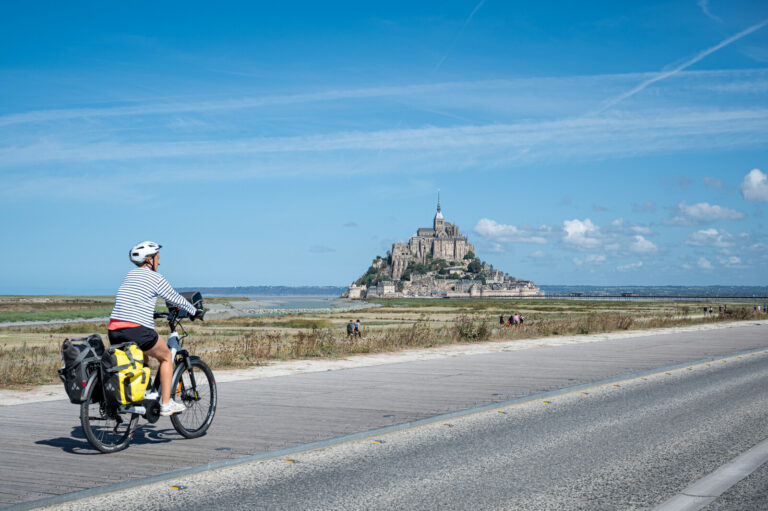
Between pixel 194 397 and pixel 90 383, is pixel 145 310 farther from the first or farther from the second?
pixel 194 397

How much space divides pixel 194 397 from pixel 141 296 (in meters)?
1.38

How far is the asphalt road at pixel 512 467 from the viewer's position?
5555 mm

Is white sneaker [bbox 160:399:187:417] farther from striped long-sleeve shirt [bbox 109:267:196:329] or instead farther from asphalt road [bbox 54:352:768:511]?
asphalt road [bbox 54:352:768:511]

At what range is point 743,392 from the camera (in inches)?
466

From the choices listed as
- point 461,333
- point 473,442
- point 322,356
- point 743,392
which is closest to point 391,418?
point 473,442

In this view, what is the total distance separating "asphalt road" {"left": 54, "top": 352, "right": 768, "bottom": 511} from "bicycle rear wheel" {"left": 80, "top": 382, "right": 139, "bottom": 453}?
3.78 feet

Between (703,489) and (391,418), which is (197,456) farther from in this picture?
(703,489)

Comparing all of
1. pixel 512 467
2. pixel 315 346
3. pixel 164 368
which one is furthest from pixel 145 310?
pixel 315 346

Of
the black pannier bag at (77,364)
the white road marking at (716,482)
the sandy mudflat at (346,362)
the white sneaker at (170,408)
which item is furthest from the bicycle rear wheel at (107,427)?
the white road marking at (716,482)

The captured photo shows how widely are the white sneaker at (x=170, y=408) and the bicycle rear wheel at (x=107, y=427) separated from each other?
10.2 inches

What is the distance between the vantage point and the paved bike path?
6.34 m

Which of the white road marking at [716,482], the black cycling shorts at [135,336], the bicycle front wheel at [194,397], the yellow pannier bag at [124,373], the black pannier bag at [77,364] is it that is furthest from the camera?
the bicycle front wheel at [194,397]

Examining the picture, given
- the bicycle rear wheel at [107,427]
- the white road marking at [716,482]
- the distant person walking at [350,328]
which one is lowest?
the distant person walking at [350,328]

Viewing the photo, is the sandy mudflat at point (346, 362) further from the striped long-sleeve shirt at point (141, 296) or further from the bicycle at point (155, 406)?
the striped long-sleeve shirt at point (141, 296)
